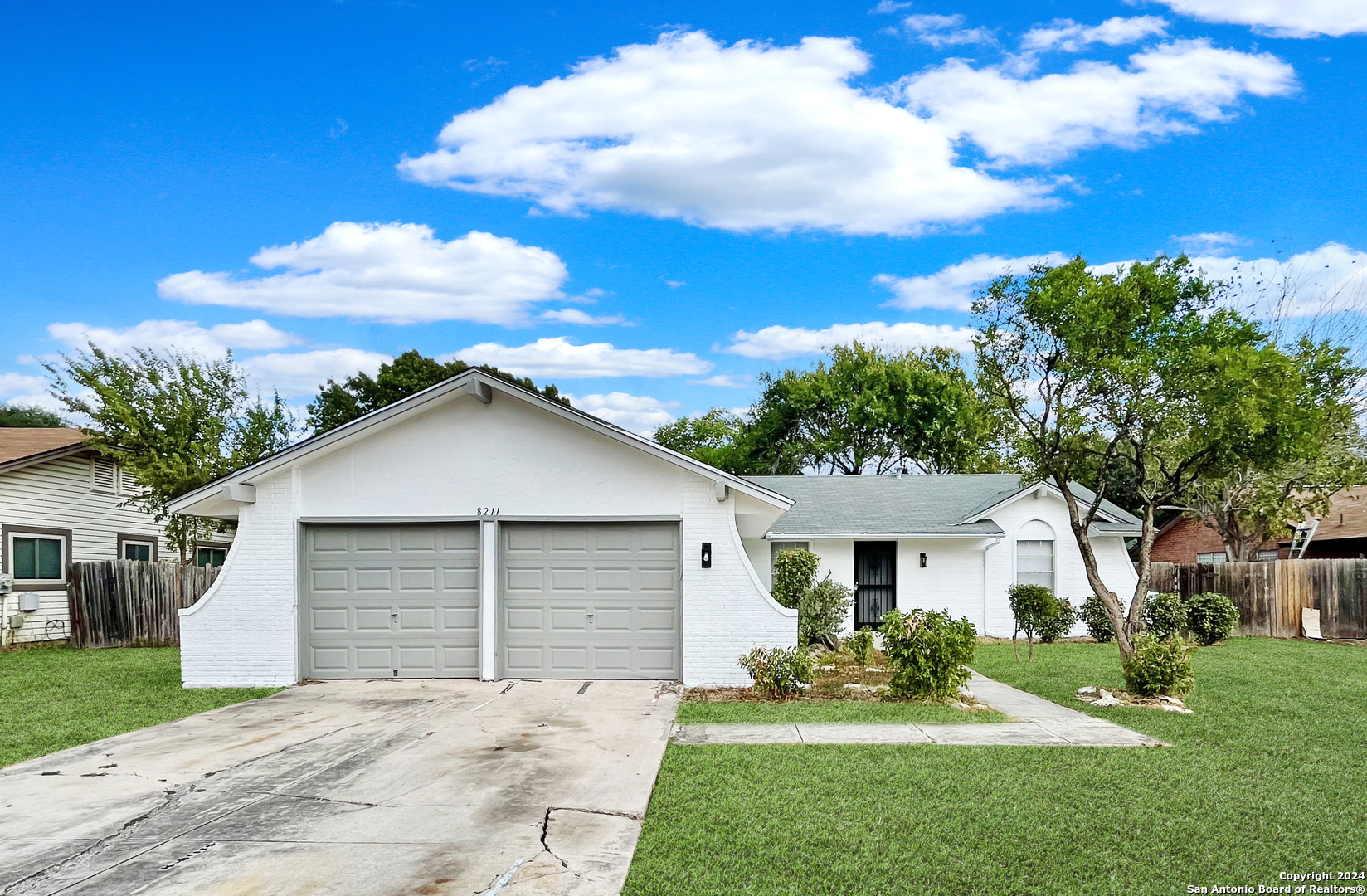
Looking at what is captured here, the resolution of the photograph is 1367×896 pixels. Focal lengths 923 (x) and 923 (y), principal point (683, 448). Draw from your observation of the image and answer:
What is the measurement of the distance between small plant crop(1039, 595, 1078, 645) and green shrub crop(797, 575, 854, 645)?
5.14m

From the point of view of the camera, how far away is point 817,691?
1221 cm

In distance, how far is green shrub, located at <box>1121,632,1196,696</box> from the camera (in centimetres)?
1124

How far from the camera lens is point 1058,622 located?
66.5 feet

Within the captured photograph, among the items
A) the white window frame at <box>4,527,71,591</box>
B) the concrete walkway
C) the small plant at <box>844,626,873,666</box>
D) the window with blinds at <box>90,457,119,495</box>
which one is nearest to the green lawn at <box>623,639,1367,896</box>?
the concrete walkway

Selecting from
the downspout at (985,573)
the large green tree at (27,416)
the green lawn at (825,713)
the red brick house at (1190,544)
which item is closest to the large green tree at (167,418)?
the green lawn at (825,713)

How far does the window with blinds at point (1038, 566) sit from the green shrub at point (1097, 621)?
37.8 inches

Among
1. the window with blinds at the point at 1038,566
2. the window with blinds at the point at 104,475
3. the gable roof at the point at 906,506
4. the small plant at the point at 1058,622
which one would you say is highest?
the window with blinds at the point at 104,475

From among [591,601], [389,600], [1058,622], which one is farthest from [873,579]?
[389,600]

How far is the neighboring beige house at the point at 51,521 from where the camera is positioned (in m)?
19.2

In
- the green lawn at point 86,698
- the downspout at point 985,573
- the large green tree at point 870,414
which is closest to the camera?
the green lawn at point 86,698

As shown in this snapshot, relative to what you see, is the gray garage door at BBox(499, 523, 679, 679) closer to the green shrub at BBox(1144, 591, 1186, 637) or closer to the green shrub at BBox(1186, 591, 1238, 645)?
the green shrub at BBox(1144, 591, 1186, 637)

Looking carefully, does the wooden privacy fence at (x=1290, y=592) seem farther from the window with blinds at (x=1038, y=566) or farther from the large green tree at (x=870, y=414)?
the large green tree at (x=870, y=414)

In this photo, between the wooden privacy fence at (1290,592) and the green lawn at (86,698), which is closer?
the green lawn at (86,698)

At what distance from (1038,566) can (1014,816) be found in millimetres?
15934
